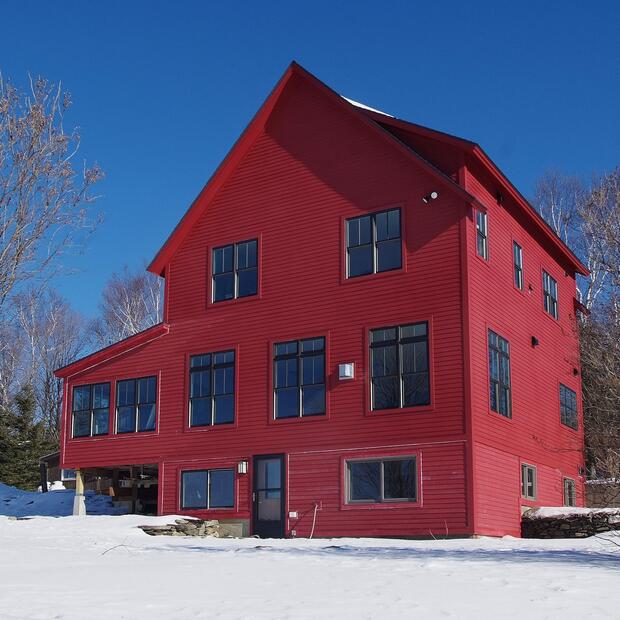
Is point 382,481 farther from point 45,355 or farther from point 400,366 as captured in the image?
point 45,355

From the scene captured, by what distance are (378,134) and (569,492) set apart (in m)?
12.2

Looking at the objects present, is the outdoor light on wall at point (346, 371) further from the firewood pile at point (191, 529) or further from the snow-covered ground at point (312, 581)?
the snow-covered ground at point (312, 581)

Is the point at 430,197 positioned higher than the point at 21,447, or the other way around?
the point at 430,197

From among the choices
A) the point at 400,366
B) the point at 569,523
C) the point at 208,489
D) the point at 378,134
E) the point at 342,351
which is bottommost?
the point at 569,523

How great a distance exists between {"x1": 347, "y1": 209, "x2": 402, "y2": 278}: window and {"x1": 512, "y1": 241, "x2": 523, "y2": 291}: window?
409cm

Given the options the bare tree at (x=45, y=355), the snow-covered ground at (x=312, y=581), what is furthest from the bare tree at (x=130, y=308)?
the snow-covered ground at (x=312, y=581)

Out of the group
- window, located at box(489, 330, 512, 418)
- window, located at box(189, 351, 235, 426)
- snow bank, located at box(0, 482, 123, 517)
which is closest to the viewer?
window, located at box(489, 330, 512, 418)

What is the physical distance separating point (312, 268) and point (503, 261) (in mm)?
4886

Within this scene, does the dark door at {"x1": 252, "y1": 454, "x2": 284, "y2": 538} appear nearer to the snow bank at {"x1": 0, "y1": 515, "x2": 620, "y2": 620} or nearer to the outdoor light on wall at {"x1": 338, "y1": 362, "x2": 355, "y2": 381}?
the outdoor light on wall at {"x1": 338, "y1": 362, "x2": 355, "y2": 381}

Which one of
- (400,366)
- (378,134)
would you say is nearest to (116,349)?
(400,366)

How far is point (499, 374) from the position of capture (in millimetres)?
22875

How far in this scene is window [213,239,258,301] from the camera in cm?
2528

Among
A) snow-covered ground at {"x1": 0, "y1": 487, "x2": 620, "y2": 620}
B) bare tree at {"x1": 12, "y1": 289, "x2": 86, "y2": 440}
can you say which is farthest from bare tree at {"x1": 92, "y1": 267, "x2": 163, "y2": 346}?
snow-covered ground at {"x1": 0, "y1": 487, "x2": 620, "y2": 620}

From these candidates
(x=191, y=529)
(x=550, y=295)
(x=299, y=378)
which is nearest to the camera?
(x=191, y=529)
